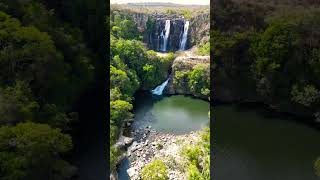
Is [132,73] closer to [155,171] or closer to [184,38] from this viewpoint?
[184,38]

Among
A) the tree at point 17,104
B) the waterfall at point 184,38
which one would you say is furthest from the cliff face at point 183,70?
the tree at point 17,104

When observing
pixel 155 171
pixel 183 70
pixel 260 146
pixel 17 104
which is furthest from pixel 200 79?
pixel 17 104

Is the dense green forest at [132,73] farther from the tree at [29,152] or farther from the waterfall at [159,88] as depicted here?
the tree at [29,152]

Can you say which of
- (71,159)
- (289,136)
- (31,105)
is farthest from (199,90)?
(31,105)

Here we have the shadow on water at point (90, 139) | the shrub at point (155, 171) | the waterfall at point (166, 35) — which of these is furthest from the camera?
the waterfall at point (166, 35)

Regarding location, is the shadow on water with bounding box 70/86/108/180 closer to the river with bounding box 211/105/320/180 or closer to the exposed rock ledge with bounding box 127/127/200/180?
the exposed rock ledge with bounding box 127/127/200/180

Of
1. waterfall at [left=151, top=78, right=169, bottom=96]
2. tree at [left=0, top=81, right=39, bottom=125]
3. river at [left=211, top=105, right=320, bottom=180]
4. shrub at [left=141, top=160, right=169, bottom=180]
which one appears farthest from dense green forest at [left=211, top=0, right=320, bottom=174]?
tree at [left=0, top=81, right=39, bottom=125]
